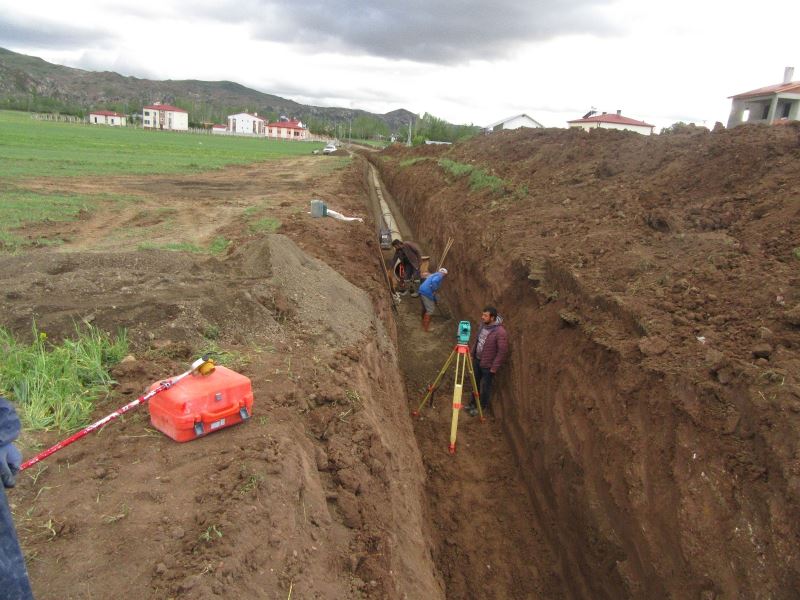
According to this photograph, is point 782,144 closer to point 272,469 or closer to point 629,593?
point 629,593

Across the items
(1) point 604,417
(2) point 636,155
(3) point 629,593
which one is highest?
(2) point 636,155

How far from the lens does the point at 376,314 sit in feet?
30.9

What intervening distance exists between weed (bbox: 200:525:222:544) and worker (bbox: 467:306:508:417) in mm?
5690

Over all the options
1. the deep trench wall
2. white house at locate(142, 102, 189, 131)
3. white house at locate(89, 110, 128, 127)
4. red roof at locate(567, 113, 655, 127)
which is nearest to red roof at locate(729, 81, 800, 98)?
→ red roof at locate(567, 113, 655, 127)

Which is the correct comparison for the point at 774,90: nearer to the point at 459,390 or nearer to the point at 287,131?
the point at 459,390

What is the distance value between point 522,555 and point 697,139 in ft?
33.3

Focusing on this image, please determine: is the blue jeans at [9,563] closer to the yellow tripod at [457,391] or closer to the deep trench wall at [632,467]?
the deep trench wall at [632,467]

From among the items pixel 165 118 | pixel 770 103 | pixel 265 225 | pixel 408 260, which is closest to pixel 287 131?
pixel 165 118

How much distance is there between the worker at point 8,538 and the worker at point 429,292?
9420mm

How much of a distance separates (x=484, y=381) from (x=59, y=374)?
599 centimetres

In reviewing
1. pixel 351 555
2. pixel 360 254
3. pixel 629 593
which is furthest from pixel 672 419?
pixel 360 254

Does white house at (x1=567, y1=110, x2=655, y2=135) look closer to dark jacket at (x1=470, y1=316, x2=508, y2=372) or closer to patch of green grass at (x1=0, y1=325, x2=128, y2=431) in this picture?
dark jacket at (x1=470, y1=316, x2=508, y2=372)

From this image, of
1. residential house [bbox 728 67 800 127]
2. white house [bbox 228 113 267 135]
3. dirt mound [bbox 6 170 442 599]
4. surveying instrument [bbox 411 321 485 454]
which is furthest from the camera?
white house [bbox 228 113 267 135]

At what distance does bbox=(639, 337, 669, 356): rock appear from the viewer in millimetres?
5355
